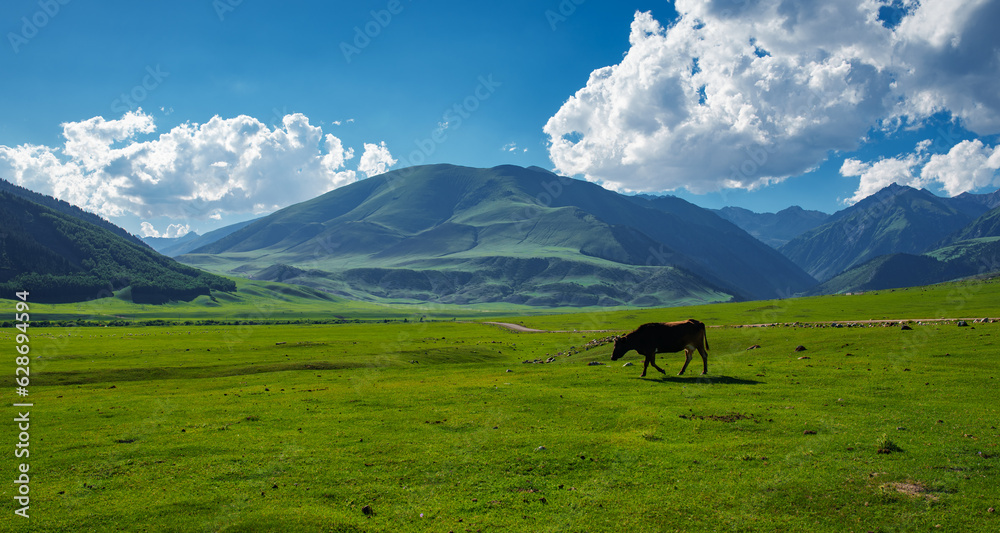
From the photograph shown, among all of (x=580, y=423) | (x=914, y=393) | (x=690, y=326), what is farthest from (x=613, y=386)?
(x=914, y=393)

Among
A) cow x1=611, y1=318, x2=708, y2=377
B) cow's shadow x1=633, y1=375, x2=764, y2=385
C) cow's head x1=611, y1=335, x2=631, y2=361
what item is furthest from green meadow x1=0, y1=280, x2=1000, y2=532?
cow x1=611, y1=318, x2=708, y2=377

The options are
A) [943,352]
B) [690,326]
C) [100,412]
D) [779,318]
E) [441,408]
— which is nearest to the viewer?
[441,408]

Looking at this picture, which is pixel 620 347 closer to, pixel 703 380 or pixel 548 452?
A: pixel 703 380

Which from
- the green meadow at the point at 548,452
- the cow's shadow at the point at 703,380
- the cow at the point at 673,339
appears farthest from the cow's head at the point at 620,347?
the cow's shadow at the point at 703,380

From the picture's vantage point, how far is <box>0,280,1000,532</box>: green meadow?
41.3 ft

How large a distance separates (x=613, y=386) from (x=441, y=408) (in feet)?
32.1

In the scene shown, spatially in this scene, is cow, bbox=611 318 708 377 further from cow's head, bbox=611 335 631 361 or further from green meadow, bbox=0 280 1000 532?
cow's head, bbox=611 335 631 361

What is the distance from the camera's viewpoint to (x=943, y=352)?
109ft

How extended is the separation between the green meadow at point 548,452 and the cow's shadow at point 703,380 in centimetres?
30

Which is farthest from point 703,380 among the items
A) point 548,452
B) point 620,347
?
point 548,452

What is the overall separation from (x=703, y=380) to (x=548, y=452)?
15.2 metres

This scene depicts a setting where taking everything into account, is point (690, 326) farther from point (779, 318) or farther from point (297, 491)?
point (779, 318)

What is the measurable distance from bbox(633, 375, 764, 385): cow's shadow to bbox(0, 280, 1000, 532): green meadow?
297mm

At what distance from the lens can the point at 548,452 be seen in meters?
16.9
